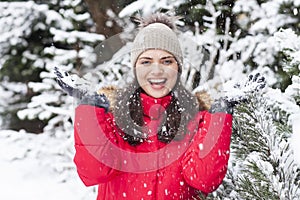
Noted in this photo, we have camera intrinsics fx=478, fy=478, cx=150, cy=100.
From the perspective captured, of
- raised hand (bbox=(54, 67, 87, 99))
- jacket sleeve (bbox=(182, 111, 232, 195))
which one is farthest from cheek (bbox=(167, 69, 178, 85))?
raised hand (bbox=(54, 67, 87, 99))

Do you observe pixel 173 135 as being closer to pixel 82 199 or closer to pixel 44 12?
pixel 82 199

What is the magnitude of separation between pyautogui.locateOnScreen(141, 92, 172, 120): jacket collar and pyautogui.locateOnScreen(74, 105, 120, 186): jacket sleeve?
0.17 metres

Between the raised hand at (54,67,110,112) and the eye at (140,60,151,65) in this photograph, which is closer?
the raised hand at (54,67,110,112)

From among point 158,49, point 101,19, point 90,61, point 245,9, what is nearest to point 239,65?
point 245,9

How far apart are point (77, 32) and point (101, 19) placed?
353mm

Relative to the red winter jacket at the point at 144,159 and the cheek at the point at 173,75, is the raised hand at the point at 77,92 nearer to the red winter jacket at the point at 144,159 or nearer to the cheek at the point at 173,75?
the red winter jacket at the point at 144,159

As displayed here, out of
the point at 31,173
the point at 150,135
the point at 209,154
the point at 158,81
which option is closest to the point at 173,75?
the point at 158,81

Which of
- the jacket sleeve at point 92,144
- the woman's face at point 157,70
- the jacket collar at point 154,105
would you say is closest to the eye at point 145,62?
the woman's face at point 157,70

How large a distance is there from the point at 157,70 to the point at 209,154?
1.04ft

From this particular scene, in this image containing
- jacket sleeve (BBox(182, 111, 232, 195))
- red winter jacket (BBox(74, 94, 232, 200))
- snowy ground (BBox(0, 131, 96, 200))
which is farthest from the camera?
snowy ground (BBox(0, 131, 96, 200))

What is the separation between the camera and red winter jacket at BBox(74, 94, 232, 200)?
133 cm

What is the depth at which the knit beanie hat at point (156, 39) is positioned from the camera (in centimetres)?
148

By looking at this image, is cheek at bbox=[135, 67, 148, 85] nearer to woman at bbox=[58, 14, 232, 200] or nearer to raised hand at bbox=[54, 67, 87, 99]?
woman at bbox=[58, 14, 232, 200]

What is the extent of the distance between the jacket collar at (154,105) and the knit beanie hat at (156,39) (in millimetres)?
122
